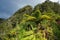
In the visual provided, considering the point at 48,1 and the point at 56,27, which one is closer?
the point at 56,27

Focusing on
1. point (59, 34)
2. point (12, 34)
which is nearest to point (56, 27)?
point (59, 34)

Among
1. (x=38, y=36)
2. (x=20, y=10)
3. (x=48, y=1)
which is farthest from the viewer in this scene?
(x=20, y=10)

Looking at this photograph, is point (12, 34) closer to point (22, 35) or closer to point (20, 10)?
point (22, 35)

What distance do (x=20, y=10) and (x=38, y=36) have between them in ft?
69.7

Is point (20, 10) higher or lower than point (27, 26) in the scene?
higher

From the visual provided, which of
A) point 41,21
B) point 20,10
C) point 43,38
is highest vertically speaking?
point 20,10

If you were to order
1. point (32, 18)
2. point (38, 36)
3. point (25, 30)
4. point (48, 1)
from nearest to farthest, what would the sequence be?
point (38, 36), point (25, 30), point (32, 18), point (48, 1)

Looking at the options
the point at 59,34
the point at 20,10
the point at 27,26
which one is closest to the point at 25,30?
the point at 27,26

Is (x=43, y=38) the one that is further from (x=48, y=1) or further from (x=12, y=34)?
(x=48, y=1)

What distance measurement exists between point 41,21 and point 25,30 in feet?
9.18

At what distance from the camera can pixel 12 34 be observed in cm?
3084

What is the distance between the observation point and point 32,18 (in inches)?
1299

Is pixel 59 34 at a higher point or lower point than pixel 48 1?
lower

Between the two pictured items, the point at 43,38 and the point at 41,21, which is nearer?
the point at 43,38
